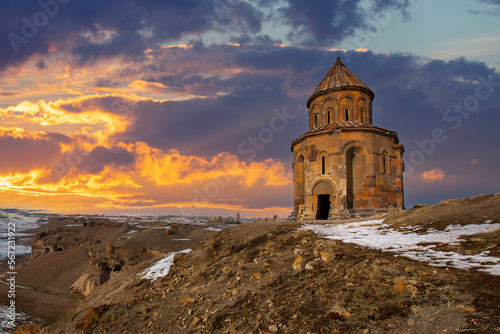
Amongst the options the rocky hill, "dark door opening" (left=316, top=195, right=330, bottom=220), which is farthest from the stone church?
the rocky hill

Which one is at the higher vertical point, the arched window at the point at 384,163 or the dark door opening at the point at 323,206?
the arched window at the point at 384,163

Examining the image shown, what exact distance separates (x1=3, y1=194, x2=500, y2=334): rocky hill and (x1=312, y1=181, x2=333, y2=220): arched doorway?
7.61 meters

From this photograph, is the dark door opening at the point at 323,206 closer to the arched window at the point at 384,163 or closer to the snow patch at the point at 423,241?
the arched window at the point at 384,163

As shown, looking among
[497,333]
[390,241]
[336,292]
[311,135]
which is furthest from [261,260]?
[311,135]

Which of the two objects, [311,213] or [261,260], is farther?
[311,213]

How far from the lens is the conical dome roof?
21484mm

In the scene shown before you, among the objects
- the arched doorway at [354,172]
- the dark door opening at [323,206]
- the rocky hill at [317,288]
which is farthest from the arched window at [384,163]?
the rocky hill at [317,288]

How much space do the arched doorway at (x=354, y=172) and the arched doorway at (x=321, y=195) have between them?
3.83ft

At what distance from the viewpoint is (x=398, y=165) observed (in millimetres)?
19828

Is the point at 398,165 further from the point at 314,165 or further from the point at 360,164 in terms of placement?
the point at 314,165

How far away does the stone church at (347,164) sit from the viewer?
1855 cm

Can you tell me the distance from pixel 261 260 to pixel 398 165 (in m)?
15.3

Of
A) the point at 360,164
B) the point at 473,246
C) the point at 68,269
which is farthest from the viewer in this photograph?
the point at 68,269

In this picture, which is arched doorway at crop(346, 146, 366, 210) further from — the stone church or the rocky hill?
the rocky hill
